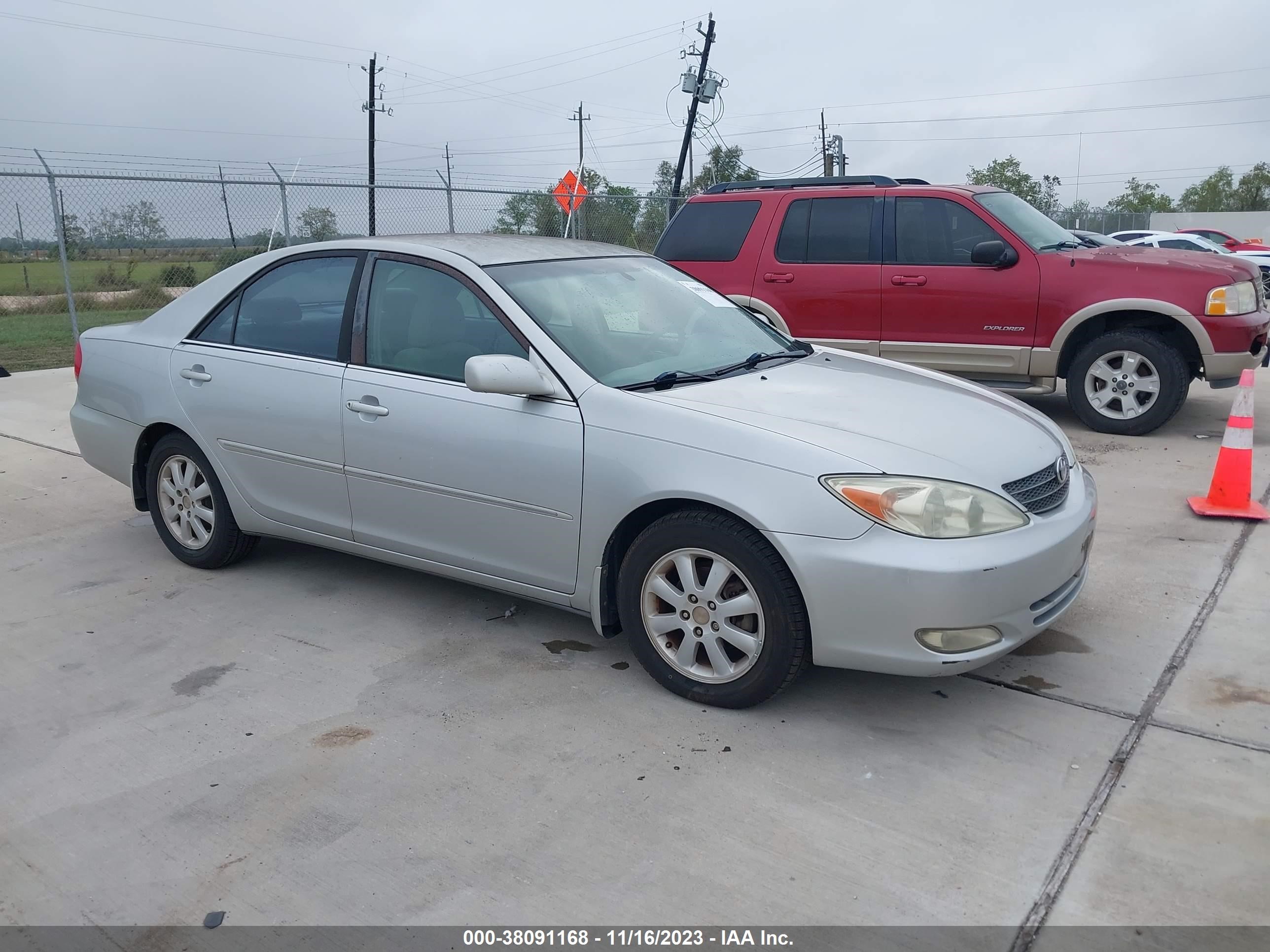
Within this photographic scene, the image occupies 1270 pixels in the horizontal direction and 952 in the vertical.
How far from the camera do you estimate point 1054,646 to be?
4148 millimetres

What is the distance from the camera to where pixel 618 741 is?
11.4ft

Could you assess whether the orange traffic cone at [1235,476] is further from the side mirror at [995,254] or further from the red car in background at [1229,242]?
the red car in background at [1229,242]

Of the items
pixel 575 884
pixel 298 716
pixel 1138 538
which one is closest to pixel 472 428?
pixel 298 716

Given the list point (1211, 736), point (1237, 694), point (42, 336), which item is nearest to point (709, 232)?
point (1237, 694)

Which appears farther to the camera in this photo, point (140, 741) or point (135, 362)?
point (135, 362)

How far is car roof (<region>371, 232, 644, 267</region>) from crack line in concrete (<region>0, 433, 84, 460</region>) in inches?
159

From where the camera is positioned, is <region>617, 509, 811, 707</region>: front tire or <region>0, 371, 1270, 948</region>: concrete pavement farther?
<region>617, 509, 811, 707</region>: front tire

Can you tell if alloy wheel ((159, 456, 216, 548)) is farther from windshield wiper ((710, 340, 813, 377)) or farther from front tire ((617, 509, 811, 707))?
windshield wiper ((710, 340, 813, 377))

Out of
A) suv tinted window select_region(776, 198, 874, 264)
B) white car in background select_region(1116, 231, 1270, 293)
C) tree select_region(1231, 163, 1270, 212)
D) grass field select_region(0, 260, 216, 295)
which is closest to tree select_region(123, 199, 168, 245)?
grass field select_region(0, 260, 216, 295)

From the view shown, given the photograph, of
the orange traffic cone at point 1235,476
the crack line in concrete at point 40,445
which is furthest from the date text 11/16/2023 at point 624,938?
the crack line in concrete at point 40,445

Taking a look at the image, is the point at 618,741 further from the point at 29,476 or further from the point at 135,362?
the point at 29,476

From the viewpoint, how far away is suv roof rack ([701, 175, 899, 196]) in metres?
8.70

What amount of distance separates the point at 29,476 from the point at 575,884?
18.8 ft

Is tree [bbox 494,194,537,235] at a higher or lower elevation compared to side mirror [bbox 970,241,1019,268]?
higher
